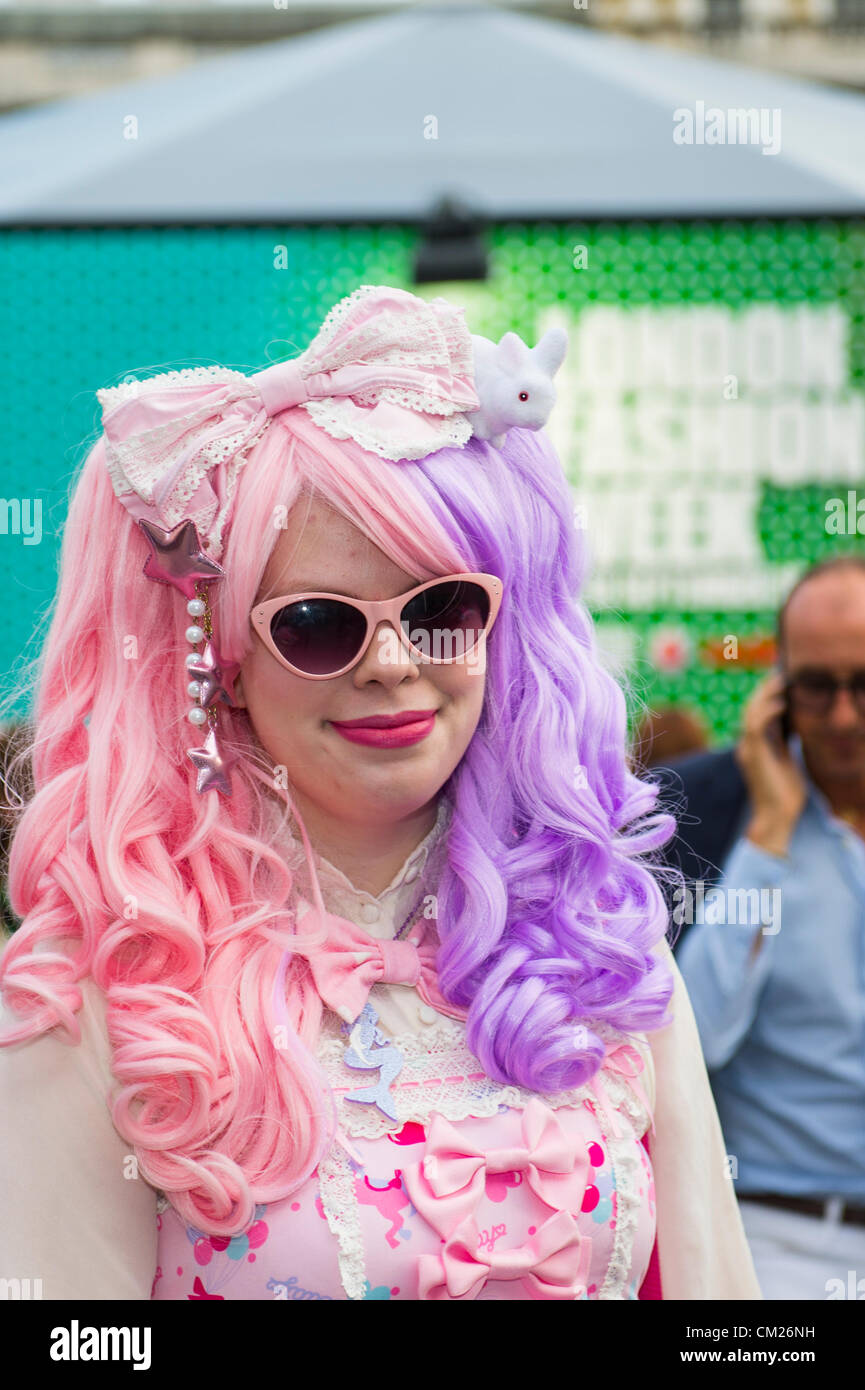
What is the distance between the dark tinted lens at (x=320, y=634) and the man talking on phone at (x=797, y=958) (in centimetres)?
138

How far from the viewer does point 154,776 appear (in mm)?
1680

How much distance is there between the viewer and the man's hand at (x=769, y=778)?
10.4ft

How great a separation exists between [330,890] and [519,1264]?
1.55 feet

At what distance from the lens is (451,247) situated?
3.49 metres

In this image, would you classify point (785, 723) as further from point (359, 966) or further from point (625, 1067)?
point (359, 966)

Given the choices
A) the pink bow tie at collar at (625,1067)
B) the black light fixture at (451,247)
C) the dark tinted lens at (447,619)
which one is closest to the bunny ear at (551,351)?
the dark tinted lens at (447,619)

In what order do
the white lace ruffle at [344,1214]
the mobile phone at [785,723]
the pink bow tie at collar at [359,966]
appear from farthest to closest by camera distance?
1. the mobile phone at [785,723]
2. the pink bow tie at collar at [359,966]
3. the white lace ruffle at [344,1214]

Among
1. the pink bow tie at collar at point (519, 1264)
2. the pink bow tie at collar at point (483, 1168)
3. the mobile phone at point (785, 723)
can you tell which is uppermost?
the mobile phone at point (785, 723)

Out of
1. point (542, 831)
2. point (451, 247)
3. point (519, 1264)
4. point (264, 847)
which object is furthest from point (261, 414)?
point (451, 247)

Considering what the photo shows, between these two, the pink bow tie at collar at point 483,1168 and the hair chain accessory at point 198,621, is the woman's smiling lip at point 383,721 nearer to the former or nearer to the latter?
the hair chain accessory at point 198,621

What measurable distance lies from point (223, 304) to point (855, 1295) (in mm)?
2866

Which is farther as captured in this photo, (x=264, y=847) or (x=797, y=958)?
(x=797, y=958)
